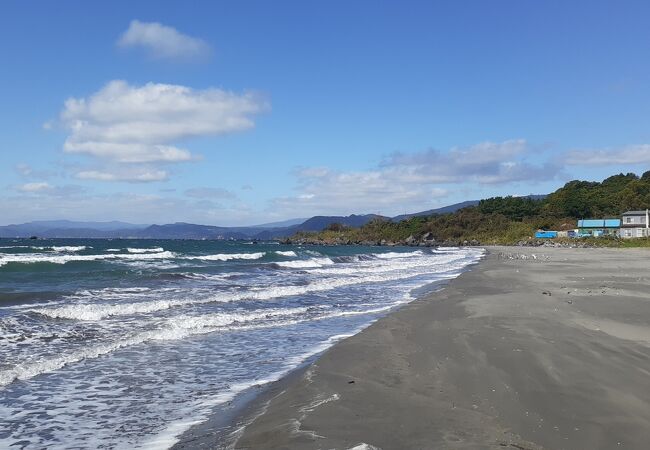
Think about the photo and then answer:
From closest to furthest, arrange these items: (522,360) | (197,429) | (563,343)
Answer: (197,429), (522,360), (563,343)

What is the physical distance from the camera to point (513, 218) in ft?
398

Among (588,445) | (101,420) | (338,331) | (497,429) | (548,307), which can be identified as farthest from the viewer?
(548,307)

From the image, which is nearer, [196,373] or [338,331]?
[196,373]

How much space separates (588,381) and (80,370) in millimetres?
7856

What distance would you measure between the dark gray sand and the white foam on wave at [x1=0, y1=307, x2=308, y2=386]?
3692mm

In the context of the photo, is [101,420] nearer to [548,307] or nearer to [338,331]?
[338,331]

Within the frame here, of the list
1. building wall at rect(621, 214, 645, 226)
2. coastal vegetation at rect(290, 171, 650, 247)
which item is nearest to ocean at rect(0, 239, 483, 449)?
building wall at rect(621, 214, 645, 226)

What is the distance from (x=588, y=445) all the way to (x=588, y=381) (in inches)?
96.3

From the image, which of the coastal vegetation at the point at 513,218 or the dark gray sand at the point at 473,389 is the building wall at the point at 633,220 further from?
the dark gray sand at the point at 473,389

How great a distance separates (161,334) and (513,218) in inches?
4755

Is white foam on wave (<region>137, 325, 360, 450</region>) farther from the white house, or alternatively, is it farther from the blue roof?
the blue roof

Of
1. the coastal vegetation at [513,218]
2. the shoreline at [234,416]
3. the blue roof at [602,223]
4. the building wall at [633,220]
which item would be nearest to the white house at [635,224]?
the building wall at [633,220]

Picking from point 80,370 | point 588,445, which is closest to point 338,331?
point 80,370

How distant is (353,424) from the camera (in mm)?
5500
